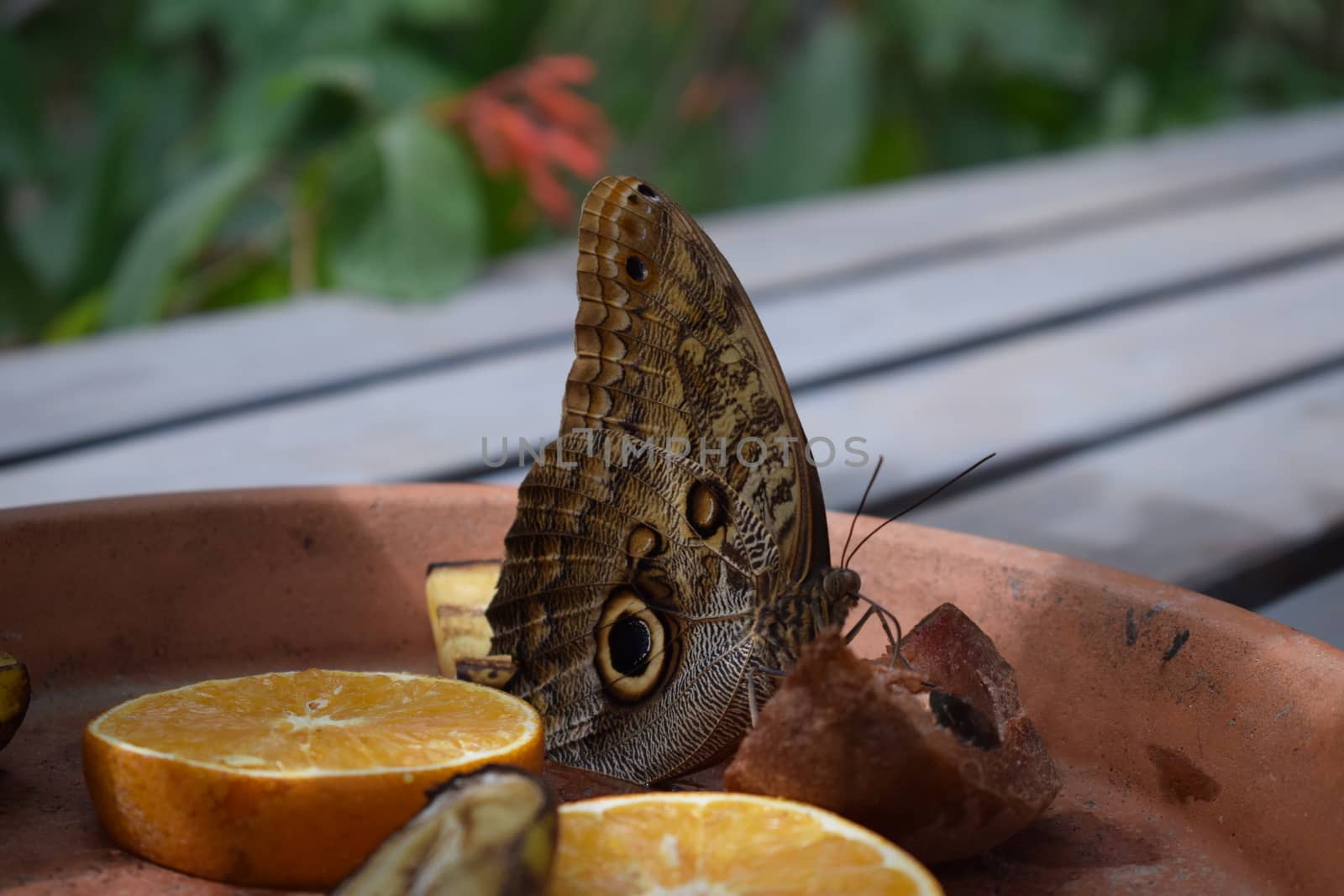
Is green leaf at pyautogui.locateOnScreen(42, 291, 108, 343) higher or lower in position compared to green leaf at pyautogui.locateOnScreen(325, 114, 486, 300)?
lower

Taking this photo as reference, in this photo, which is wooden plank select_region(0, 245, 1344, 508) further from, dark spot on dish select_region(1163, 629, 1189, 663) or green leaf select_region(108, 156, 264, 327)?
green leaf select_region(108, 156, 264, 327)

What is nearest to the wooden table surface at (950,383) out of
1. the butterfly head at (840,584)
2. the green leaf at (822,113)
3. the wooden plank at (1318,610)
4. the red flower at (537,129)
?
the wooden plank at (1318,610)

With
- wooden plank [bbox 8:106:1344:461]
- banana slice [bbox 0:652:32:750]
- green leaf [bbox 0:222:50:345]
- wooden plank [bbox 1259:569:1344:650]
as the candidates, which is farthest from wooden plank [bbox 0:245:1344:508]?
green leaf [bbox 0:222:50:345]

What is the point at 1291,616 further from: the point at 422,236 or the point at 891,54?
the point at 891,54

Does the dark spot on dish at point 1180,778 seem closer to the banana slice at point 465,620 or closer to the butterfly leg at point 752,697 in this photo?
the butterfly leg at point 752,697

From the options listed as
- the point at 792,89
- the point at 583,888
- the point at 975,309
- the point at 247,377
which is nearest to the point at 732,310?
the point at 583,888

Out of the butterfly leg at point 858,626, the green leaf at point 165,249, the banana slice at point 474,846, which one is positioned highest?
the green leaf at point 165,249

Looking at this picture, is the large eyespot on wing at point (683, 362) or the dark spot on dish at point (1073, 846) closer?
the dark spot on dish at point (1073, 846)
